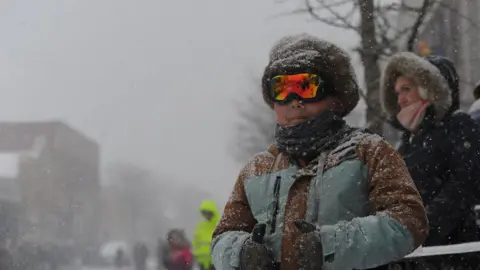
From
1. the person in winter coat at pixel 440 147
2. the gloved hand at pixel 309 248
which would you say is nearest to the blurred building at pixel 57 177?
the person in winter coat at pixel 440 147

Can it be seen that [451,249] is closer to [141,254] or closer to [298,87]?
[298,87]

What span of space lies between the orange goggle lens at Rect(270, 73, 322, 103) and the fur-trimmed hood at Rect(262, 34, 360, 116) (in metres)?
0.02

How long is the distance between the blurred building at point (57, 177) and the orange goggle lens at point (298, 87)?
220 feet

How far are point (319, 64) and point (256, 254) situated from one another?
0.69 m

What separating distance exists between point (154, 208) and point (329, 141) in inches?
4283

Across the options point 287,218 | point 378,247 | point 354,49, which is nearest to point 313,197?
point 287,218

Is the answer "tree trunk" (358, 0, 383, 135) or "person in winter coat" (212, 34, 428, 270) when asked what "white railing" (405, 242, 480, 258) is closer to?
"person in winter coat" (212, 34, 428, 270)

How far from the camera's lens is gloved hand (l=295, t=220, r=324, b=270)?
7.87ft

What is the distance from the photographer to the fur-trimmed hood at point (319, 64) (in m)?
2.73

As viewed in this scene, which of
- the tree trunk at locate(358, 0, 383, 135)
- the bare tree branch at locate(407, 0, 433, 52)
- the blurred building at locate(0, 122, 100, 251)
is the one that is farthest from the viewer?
the blurred building at locate(0, 122, 100, 251)

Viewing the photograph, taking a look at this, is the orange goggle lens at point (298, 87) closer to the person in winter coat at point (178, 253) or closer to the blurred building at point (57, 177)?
the person in winter coat at point (178, 253)

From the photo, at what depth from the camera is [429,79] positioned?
4164mm

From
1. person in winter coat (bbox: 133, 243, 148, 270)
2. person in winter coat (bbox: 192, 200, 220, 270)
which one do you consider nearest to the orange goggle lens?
person in winter coat (bbox: 192, 200, 220, 270)

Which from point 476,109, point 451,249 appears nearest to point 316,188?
point 451,249
